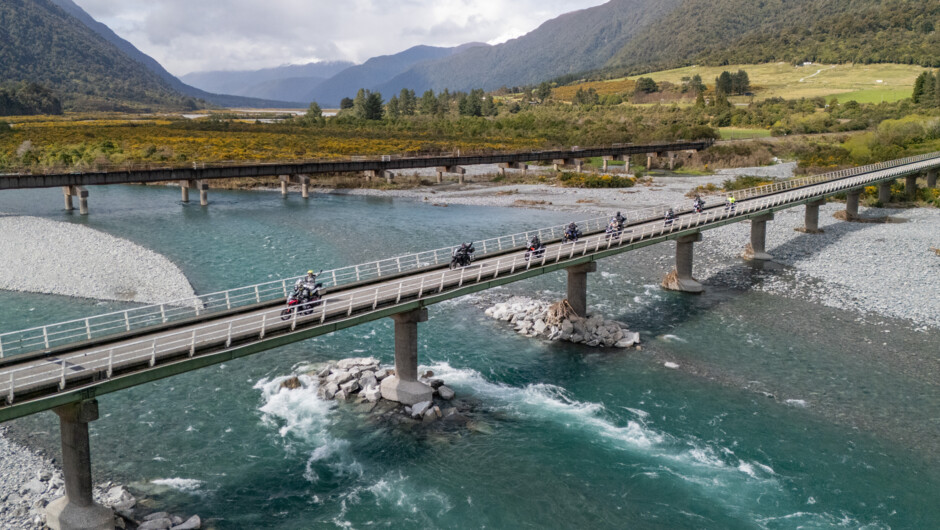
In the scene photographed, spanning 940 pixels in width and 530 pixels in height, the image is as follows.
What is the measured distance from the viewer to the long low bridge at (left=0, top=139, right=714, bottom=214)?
7230cm

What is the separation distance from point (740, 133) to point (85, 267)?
143329 mm

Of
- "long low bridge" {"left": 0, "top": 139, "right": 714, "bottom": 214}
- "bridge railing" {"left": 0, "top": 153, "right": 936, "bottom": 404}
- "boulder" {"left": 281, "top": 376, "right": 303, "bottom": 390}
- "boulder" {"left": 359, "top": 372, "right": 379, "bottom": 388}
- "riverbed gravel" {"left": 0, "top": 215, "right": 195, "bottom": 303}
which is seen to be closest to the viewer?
"bridge railing" {"left": 0, "top": 153, "right": 936, "bottom": 404}

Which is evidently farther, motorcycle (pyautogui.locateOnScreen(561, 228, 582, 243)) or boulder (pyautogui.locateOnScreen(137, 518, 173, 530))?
motorcycle (pyautogui.locateOnScreen(561, 228, 582, 243))

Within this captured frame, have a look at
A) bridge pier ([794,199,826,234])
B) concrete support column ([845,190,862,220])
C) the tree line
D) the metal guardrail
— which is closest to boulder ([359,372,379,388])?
the metal guardrail

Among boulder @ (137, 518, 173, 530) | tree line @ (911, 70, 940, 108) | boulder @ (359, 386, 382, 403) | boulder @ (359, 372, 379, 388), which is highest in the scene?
tree line @ (911, 70, 940, 108)

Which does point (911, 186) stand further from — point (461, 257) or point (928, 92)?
point (928, 92)

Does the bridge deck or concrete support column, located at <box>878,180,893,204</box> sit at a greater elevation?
the bridge deck

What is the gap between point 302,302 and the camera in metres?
26.0

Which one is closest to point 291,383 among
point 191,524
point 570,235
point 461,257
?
point 461,257

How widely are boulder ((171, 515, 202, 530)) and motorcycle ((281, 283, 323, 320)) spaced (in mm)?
7284

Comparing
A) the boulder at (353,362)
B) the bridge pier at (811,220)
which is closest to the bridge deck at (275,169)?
the bridge pier at (811,220)

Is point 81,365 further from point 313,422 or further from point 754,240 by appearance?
point 754,240

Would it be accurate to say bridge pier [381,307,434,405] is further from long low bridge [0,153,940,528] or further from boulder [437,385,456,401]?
boulder [437,385,456,401]

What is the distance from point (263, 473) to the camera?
24297 mm
